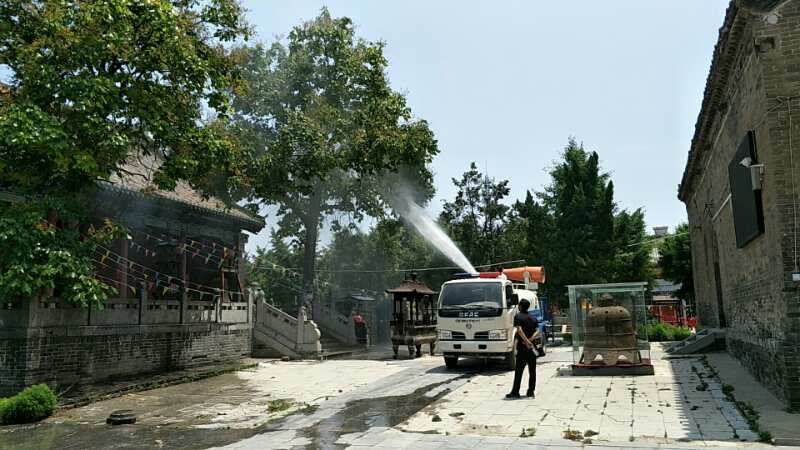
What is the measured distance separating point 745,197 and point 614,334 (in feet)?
14.5

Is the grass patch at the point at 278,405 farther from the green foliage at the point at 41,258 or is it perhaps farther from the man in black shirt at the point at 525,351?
the man in black shirt at the point at 525,351

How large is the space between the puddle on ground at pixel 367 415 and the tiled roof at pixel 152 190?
7.63 meters

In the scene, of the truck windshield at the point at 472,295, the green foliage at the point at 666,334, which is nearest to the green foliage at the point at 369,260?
the green foliage at the point at 666,334

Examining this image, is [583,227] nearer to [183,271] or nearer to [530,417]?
[183,271]

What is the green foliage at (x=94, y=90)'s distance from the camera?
37.6 feet

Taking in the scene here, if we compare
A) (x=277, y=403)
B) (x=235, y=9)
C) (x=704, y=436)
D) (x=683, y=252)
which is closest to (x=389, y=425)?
(x=277, y=403)

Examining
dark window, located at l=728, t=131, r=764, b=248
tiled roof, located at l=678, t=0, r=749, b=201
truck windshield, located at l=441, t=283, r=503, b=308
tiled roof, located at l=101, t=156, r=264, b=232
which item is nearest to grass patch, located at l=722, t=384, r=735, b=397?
dark window, located at l=728, t=131, r=764, b=248

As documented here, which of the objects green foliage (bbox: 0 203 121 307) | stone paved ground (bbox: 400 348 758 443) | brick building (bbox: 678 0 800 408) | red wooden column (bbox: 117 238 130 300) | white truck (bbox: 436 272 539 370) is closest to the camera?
stone paved ground (bbox: 400 348 758 443)

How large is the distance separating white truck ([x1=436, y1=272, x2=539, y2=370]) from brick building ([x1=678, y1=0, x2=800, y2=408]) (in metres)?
5.37

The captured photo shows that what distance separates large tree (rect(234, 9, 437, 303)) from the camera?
2492 centimetres

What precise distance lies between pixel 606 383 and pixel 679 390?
1.58 m

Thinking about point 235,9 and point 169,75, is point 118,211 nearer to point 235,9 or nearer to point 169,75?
point 169,75

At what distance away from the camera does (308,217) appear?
30.5 metres

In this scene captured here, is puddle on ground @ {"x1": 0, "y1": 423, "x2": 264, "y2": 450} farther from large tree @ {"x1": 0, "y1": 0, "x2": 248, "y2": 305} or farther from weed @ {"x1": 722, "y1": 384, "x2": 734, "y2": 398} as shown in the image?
weed @ {"x1": 722, "y1": 384, "x2": 734, "y2": 398}
